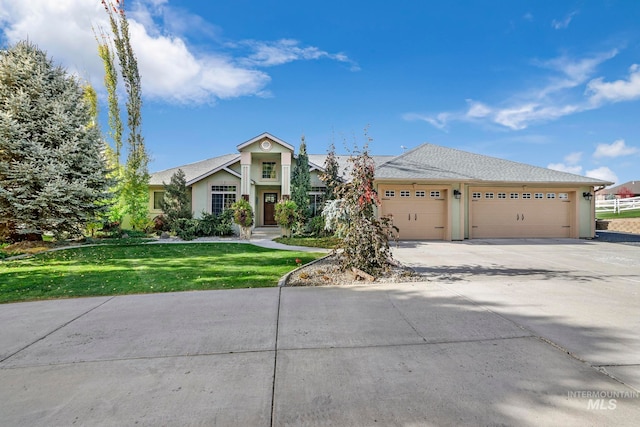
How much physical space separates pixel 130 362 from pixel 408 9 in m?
13.9

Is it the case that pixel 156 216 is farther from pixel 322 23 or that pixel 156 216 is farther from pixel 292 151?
pixel 322 23

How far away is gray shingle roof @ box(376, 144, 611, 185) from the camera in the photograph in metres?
13.5

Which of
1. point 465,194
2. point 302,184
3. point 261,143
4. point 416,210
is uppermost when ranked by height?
point 261,143

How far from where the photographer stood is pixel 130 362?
2.74 m

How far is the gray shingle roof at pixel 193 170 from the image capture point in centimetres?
1825

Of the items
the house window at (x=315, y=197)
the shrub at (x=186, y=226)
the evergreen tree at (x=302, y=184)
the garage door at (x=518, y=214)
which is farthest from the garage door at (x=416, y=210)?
the shrub at (x=186, y=226)

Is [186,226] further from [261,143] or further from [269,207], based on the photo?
[261,143]

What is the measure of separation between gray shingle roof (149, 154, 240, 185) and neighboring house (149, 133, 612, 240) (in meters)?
2.74

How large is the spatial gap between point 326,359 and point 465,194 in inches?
530

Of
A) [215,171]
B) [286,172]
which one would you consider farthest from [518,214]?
[215,171]

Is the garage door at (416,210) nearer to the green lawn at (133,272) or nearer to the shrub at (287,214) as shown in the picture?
the shrub at (287,214)

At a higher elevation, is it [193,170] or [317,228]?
[193,170]

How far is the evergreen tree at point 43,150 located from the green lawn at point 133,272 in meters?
2.11

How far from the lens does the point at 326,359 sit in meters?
2.75
